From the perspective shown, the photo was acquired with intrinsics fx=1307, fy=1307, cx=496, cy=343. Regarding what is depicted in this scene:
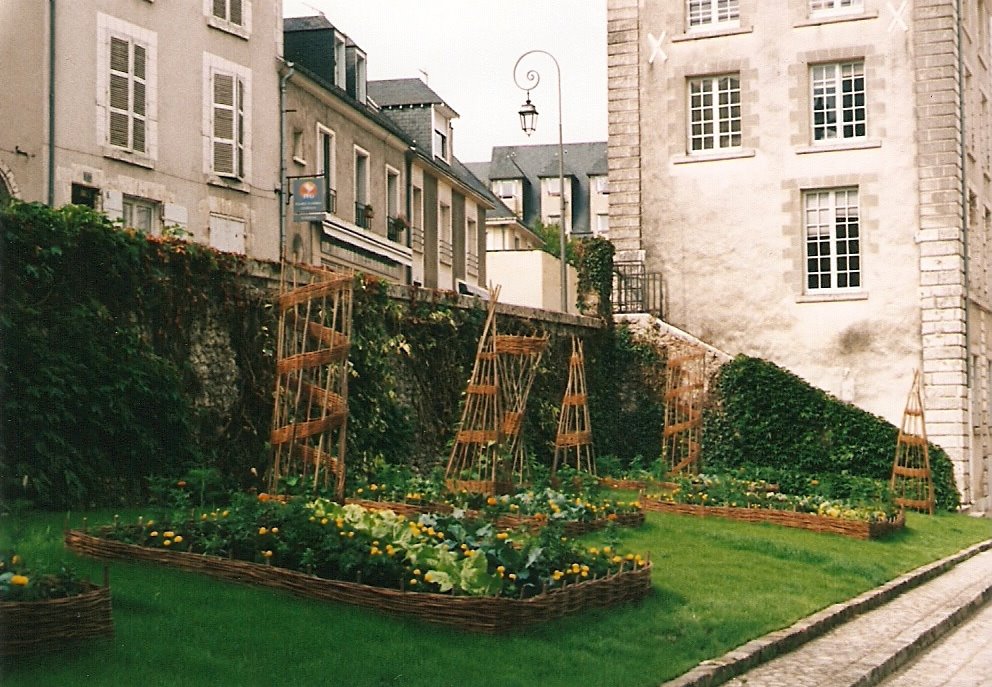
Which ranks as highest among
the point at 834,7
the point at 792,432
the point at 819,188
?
the point at 834,7

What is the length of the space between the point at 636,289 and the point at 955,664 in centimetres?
1768

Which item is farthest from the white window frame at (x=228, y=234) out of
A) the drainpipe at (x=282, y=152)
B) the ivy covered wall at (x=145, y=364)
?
the ivy covered wall at (x=145, y=364)

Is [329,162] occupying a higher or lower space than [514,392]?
higher

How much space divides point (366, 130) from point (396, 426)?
17.9m

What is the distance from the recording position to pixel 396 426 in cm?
1702

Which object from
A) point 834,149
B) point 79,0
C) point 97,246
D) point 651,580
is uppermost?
point 79,0

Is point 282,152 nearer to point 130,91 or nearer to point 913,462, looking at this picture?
point 130,91

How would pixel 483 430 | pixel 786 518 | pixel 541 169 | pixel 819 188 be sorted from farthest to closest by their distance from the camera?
pixel 541 169, pixel 819 188, pixel 483 430, pixel 786 518

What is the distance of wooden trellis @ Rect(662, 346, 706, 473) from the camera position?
78.6 ft

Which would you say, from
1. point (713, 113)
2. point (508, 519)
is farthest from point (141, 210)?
point (508, 519)

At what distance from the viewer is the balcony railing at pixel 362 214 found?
33.0 metres

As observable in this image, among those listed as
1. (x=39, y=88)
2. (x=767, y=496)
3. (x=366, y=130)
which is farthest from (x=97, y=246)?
(x=366, y=130)

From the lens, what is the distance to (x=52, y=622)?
6215mm

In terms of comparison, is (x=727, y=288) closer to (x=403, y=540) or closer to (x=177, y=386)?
(x=177, y=386)
